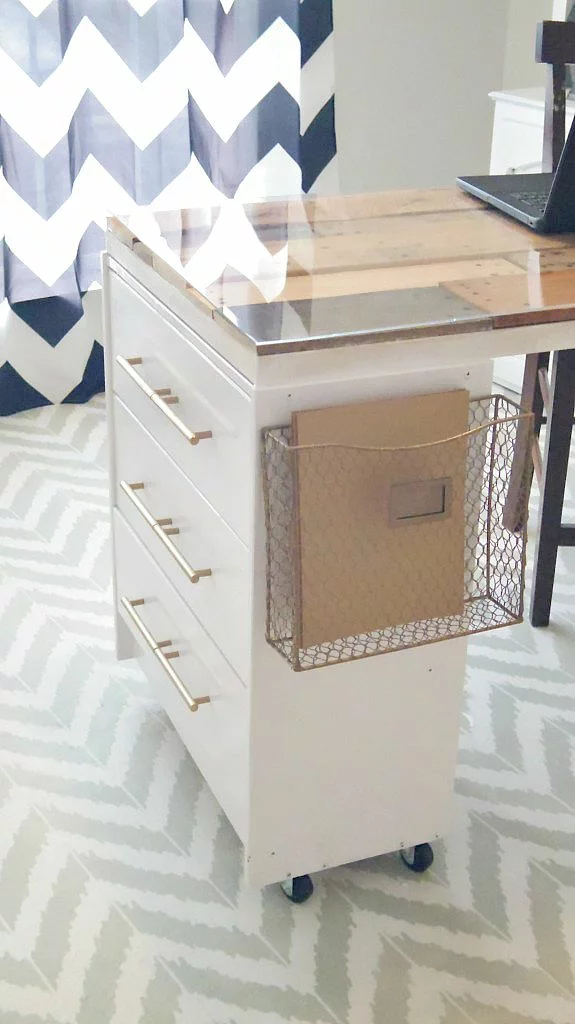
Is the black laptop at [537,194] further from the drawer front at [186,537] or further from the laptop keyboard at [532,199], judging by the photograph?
the drawer front at [186,537]

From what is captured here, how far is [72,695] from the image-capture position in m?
1.83

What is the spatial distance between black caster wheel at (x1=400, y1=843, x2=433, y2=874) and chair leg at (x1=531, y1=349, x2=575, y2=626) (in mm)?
644

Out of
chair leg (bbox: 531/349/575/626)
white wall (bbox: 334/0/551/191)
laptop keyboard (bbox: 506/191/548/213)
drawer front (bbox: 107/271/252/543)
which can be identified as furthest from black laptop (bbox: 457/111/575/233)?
white wall (bbox: 334/0/551/191)

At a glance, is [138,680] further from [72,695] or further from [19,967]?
[19,967]

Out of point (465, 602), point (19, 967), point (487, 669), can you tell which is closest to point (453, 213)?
point (465, 602)

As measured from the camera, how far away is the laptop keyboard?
1.52m

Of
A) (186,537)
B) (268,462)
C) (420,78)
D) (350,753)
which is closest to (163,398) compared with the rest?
(186,537)

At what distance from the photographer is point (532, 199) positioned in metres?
1.56

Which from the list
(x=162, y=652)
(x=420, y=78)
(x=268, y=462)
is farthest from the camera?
(x=420, y=78)

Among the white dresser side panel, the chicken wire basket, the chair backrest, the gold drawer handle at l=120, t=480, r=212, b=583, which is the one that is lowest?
the white dresser side panel

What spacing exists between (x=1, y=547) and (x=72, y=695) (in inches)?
21.1

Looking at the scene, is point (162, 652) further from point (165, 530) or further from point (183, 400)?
point (183, 400)

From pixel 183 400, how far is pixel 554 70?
93cm

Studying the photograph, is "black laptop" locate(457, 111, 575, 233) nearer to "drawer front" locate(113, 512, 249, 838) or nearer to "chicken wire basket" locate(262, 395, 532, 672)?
"chicken wire basket" locate(262, 395, 532, 672)
